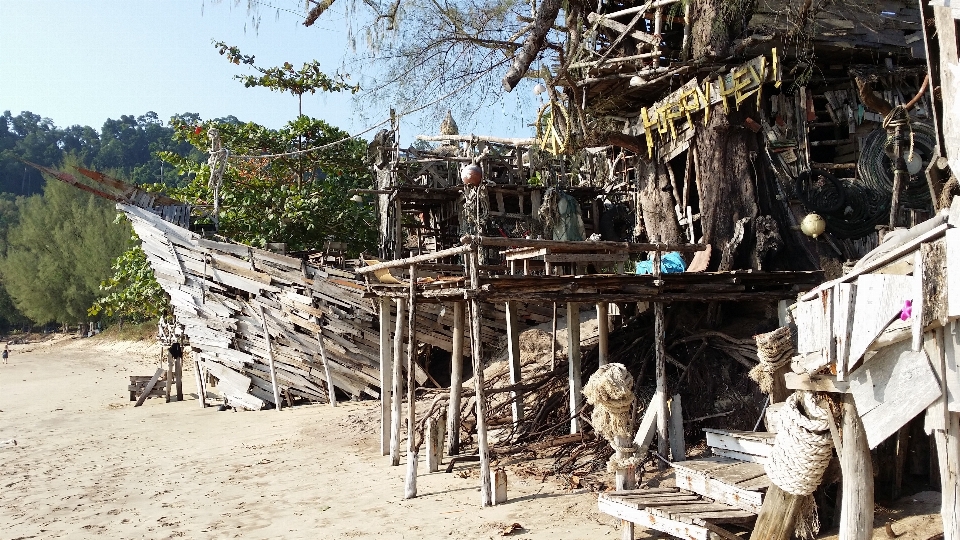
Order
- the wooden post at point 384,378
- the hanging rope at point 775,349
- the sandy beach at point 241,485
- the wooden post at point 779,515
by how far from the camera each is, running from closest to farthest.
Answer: the wooden post at point 779,515 < the hanging rope at point 775,349 < the sandy beach at point 241,485 < the wooden post at point 384,378

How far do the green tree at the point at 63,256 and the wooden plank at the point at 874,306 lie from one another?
43.4 metres

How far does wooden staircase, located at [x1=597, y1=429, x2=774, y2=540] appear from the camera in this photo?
5.73m

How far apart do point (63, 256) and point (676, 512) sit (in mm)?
46480

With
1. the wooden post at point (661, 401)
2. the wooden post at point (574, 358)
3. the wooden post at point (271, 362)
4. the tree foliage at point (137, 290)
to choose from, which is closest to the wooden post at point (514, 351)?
the wooden post at point (574, 358)

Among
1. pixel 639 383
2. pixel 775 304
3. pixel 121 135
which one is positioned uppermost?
pixel 121 135

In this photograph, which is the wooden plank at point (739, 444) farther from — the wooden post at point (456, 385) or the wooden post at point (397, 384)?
the wooden post at point (397, 384)

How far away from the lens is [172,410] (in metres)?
18.3

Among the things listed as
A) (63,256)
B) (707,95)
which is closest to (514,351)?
(707,95)

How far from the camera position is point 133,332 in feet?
126

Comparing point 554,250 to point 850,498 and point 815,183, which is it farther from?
point 850,498

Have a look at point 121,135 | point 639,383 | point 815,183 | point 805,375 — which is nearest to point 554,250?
point 639,383

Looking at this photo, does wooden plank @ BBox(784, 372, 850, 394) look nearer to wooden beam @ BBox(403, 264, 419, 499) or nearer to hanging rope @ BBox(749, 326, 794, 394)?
hanging rope @ BBox(749, 326, 794, 394)

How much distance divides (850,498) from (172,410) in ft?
56.1

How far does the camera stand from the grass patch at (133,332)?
37112mm
